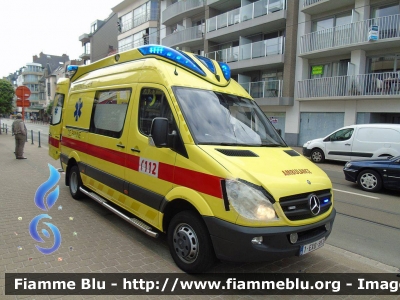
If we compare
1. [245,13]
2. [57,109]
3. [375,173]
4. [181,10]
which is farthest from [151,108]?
[181,10]

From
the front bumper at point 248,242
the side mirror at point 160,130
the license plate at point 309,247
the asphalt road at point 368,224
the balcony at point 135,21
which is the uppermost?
the balcony at point 135,21

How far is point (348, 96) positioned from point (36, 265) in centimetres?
1846

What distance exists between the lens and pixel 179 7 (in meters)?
28.8

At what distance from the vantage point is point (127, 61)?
5020mm

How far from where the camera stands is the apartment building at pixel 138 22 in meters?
33.7

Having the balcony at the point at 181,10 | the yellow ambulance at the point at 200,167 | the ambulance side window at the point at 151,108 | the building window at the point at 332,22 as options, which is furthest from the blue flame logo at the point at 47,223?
the balcony at the point at 181,10

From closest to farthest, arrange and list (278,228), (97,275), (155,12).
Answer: (278,228)
(97,275)
(155,12)

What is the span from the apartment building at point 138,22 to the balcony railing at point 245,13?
10.4 meters

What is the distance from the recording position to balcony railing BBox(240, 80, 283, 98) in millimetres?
21606

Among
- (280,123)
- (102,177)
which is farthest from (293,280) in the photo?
(280,123)

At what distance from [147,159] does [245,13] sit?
22083 millimetres

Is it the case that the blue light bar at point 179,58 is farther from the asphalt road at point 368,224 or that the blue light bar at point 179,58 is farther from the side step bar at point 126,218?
the asphalt road at point 368,224

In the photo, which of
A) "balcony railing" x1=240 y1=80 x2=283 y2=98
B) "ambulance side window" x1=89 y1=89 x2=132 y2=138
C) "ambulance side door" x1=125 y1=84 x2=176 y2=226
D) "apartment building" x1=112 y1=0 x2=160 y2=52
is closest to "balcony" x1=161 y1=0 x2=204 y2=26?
"apartment building" x1=112 y1=0 x2=160 y2=52

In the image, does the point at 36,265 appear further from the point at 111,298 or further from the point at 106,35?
the point at 106,35
